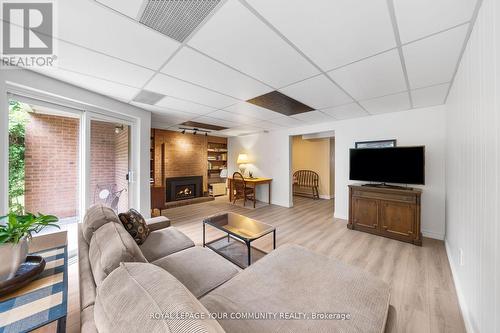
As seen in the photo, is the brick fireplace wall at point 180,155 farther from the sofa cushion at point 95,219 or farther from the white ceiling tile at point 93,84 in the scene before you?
the sofa cushion at point 95,219

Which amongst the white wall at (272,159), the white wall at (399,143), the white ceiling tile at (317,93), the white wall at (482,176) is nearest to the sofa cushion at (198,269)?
the white wall at (482,176)

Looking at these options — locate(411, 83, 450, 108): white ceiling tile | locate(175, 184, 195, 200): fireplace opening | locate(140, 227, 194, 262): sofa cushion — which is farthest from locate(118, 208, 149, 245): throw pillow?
locate(175, 184, 195, 200): fireplace opening

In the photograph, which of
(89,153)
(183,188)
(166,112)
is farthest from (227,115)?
(183,188)

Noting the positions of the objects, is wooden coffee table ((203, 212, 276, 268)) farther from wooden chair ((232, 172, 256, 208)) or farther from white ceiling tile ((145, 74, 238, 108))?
wooden chair ((232, 172, 256, 208))

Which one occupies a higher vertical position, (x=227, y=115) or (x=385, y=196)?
(x=227, y=115)

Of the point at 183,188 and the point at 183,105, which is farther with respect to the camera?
the point at 183,188

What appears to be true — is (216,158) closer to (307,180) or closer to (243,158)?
(243,158)

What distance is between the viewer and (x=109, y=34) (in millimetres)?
1336

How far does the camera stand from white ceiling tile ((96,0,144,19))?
1.07 meters

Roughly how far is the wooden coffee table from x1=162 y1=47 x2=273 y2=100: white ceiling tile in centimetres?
184

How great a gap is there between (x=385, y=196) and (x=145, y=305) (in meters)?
3.55

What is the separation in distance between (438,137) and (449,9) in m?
2.63

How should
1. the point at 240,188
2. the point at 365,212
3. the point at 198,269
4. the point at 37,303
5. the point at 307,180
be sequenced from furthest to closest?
the point at 307,180 < the point at 240,188 < the point at 365,212 < the point at 198,269 < the point at 37,303

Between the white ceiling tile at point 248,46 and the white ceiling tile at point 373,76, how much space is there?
38 cm
